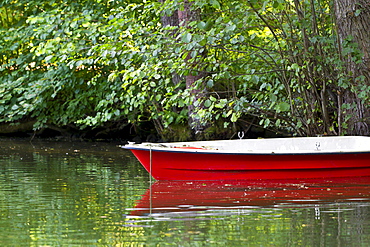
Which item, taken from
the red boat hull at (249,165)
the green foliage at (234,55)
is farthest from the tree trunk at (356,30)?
the red boat hull at (249,165)

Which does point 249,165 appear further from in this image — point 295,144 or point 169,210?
point 169,210

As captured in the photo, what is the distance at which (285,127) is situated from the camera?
11133 mm

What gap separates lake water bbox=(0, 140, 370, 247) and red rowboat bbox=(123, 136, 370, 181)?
192 mm

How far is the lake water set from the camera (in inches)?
198

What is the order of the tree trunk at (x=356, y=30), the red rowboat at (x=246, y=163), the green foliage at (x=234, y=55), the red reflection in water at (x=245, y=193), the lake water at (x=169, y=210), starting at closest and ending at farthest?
the lake water at (x=169, y=210)
the red reflection in water at (x=245, y=193)
the red rowboat at (x=246, y=163)
the green foliage at (x=234, y=55)
the tree trunk at (x=356, y=30)

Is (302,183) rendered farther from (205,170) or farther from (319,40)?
(319,40)

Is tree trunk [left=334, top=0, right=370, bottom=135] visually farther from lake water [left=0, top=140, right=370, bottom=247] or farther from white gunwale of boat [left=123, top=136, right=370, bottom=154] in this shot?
lake water [left=0, top=140, right=370, bottom=247]

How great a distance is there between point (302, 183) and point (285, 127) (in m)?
2.94

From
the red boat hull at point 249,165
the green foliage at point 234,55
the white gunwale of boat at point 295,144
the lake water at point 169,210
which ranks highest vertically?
the green foliage at point 234,55

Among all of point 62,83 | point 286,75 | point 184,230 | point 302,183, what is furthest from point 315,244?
point 62,83

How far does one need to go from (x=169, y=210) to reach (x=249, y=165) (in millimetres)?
2351

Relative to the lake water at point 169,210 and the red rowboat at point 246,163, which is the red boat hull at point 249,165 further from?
the lake water at point 169,210

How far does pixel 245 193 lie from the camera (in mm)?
7469

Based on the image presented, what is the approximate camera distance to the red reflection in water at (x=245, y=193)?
6680 mm
